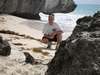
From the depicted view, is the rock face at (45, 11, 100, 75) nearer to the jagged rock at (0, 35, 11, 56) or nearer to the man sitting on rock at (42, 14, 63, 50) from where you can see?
the jagged rock at (0, 35, 11, 56)

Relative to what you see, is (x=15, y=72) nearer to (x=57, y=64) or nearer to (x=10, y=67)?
(x=10, y=67)

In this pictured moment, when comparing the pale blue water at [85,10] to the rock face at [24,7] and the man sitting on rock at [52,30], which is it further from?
the man sitting on rock at [52,30]

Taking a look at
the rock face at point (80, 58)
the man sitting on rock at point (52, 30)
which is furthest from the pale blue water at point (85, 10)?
the rock face at point (80, 58)

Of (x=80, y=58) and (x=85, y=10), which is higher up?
(x=80, y=58)

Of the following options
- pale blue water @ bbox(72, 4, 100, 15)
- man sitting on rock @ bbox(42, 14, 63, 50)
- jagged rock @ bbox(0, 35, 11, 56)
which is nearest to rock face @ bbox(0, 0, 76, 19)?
man sitting on rock @ bbox(42, 14, 63, 50)

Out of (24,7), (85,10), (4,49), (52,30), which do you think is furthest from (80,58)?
(85,10)

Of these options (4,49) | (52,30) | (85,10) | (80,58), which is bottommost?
(85,10)

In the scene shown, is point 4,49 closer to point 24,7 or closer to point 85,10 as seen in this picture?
point 24,7

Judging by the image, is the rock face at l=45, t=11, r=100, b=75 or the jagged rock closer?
the rock face at l=45, t=11, r=100, b=75

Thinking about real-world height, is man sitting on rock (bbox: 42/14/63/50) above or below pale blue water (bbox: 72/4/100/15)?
above

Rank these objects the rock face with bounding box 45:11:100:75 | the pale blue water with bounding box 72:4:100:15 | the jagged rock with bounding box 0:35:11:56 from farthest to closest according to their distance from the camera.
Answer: the pale blue water with bounding box 72:4:100:15
the jagged rock with bounding box 0:35:11:56
the rock face with bounding box 45:11:100:75

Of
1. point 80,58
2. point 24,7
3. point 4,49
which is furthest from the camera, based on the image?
point 24,7

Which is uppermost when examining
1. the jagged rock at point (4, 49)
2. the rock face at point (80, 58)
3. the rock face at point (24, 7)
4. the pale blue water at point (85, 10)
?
the rock face at point (80, 58)

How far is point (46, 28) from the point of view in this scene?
8609 millimetres
